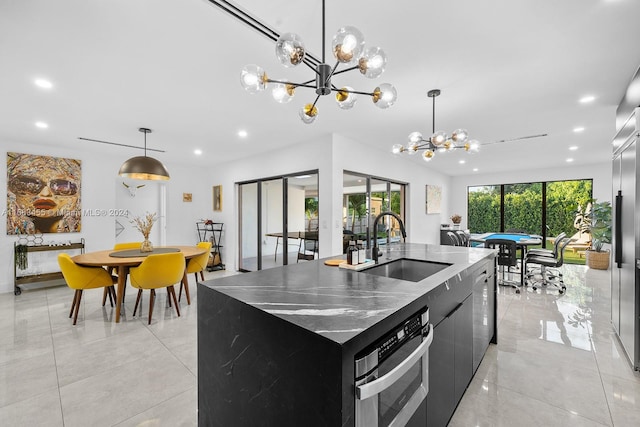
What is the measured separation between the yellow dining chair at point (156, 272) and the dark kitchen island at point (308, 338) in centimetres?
202

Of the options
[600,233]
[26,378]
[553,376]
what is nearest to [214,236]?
[26,378]

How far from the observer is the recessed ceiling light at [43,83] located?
8.42 ft

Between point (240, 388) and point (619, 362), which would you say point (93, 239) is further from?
point (619, 362)

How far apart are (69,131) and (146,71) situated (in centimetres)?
267

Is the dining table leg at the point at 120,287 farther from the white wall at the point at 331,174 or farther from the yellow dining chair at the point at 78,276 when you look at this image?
the white wall at the point at 331,174

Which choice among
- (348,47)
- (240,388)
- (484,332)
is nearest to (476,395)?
(484,332)

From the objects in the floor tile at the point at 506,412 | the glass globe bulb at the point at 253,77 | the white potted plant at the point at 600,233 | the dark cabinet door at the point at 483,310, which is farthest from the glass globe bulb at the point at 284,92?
the white potted plant at the point at 600,233

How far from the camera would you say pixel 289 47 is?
1.36 meters

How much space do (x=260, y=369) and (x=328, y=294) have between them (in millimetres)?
414

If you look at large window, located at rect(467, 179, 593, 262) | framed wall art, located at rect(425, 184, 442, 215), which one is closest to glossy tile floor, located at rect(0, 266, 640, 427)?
framed wall art, located at rect(425, 184, 442, 215)

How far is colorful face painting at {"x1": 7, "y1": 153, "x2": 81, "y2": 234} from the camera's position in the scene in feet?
14.8

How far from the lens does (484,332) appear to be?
2.29 m

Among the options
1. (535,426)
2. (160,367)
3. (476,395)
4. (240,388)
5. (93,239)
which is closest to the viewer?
(240,388)

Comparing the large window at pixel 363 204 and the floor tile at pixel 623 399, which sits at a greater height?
the large window at pixel 363 204
